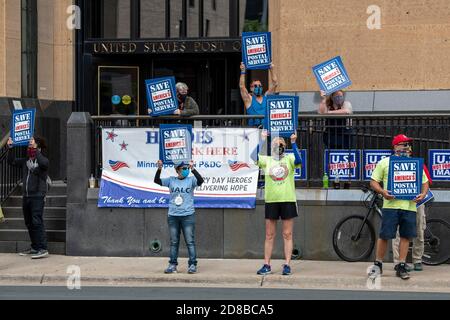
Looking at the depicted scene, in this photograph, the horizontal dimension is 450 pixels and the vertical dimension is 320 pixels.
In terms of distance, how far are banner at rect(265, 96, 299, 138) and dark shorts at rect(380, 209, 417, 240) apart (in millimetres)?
2013

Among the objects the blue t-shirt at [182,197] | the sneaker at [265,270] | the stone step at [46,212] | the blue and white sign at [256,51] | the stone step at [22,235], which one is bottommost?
the sneaker at [265,270]

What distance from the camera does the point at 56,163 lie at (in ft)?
63.4

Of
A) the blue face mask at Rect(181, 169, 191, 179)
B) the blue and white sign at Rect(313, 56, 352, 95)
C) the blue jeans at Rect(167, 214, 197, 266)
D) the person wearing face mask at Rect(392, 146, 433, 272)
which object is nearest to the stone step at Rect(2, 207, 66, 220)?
the blue jeans at Rect(167, 214, 197, 266)

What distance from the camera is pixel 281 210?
43.5 ft

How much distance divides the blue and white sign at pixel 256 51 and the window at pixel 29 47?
599 cm

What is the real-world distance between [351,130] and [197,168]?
2.56 metres

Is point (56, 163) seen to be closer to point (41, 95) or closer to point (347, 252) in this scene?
point (41, 95)

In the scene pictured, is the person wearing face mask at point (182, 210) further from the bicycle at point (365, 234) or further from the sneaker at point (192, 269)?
the bicycle at point (365, 234)

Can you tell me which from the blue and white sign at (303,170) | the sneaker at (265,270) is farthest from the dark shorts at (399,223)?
the blue and white sign at (303,170)

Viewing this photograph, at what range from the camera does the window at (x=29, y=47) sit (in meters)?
19.2

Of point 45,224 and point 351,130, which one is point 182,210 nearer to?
point 351,130

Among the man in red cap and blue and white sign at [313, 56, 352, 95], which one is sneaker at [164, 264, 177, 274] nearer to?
the man in red cap
